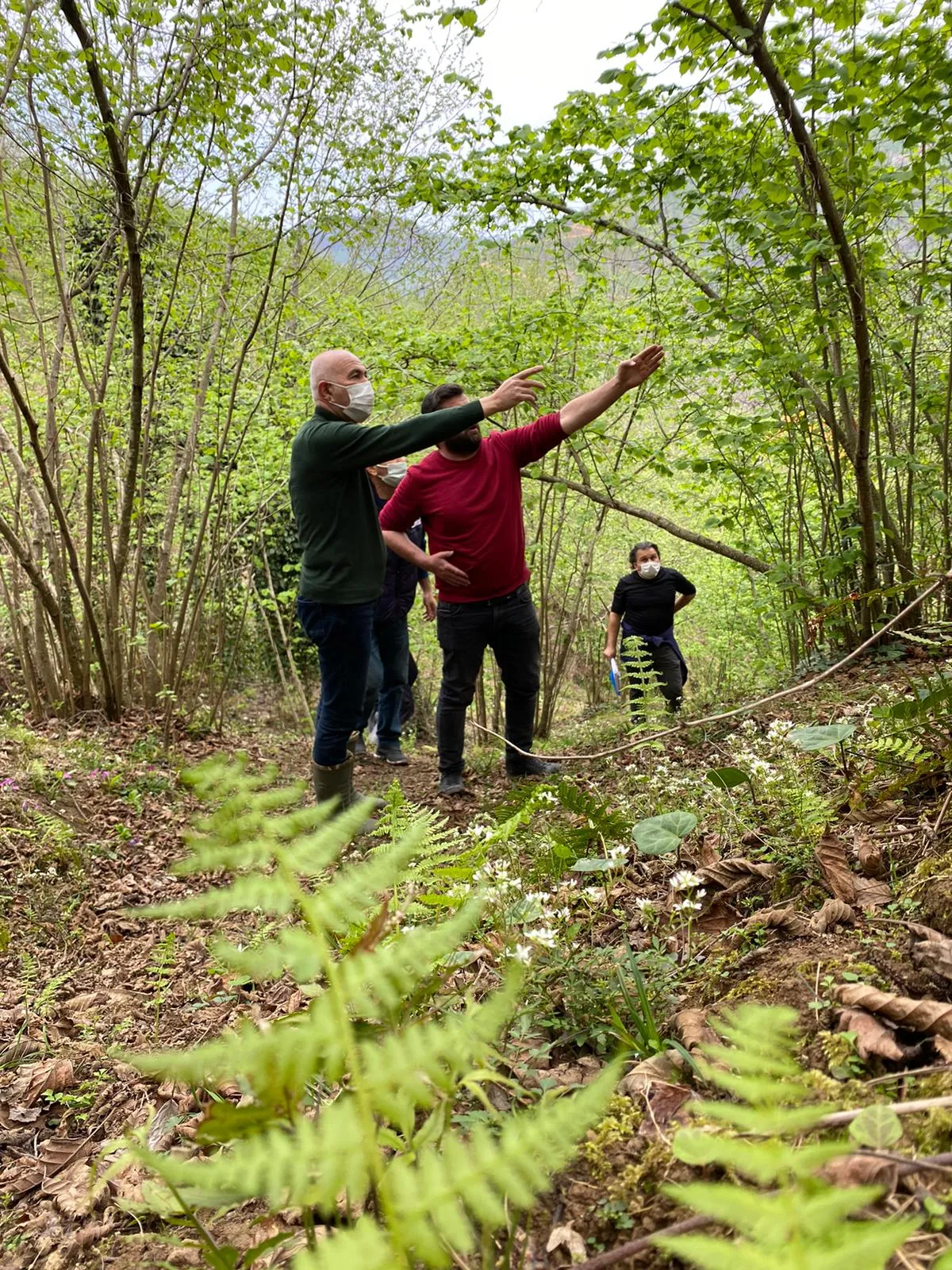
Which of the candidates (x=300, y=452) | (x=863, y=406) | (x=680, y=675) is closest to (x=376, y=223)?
(x=300, y=452)

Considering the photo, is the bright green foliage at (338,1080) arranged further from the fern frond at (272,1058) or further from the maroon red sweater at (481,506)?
the maroon red sweater at (481,506)

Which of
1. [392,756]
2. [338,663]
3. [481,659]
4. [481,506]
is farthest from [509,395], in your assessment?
[392,756]

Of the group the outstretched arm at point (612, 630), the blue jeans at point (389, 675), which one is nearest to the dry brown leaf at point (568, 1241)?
the blue jeans at point (389, 675)

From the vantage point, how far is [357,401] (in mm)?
3678

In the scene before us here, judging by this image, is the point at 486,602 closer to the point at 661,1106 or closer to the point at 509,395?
the point at 509,395

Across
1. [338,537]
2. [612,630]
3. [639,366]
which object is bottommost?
[612,630]

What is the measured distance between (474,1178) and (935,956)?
110 centimetres

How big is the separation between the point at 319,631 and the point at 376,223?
4332mm

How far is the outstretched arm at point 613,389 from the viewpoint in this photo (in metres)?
3.40

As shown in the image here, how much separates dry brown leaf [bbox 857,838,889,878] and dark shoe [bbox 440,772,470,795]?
3008mm

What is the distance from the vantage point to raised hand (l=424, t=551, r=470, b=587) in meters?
4.11

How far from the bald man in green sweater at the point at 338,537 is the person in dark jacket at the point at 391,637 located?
1.66 metres

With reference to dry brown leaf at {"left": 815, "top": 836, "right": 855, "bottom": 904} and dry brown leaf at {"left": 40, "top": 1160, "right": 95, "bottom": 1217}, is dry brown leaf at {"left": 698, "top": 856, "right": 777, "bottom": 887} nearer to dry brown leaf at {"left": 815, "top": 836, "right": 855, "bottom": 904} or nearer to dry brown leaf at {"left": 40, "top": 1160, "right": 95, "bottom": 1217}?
dry brown leaf at {"left": 815, "top": 836, "right": 855, "bottom": 904}

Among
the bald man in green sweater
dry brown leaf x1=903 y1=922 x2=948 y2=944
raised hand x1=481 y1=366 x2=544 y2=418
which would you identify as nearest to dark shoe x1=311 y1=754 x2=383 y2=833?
the bald man in green sweater
